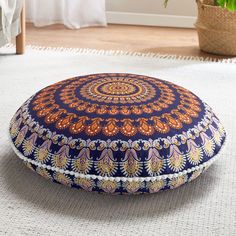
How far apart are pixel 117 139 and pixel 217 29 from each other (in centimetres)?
149

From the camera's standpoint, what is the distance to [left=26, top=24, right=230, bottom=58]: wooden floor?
246 centimetres

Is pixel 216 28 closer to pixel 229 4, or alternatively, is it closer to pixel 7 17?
pixel 229 4

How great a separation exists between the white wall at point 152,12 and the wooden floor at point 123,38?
78mm

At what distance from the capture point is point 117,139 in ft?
3.22

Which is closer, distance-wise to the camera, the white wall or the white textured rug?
the white textured rug

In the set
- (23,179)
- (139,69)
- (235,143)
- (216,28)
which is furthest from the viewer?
(216,28)

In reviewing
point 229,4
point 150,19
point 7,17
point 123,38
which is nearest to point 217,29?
point 229,4

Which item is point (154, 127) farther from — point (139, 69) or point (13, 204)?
point (139, 69)

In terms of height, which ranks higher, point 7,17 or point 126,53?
point 7,17

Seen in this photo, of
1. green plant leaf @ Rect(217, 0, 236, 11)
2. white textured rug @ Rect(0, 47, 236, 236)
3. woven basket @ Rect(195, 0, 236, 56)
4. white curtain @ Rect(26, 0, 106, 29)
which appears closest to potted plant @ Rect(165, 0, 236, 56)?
woven basket @ Rect(195, 0, 236, 56)

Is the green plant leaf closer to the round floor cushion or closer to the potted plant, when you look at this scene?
the potted plant

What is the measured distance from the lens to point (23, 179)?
Answer: 112 cm

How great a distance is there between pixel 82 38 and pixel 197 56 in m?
0.72

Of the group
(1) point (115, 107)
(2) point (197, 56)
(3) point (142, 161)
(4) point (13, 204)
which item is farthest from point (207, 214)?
(2) point (197, 56)
